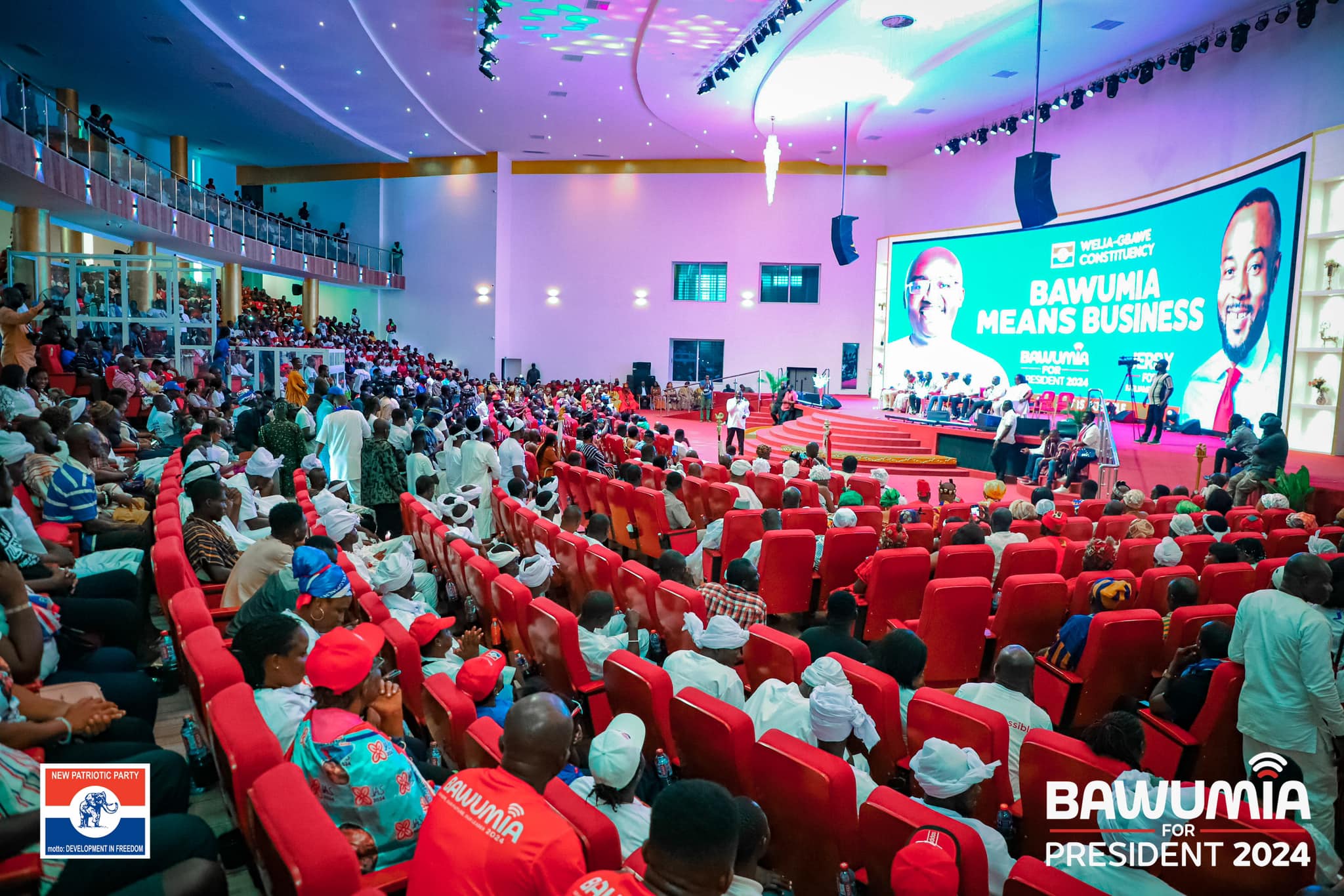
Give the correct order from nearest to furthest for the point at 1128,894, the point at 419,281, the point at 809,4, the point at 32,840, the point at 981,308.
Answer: the point at 32,840, the point at 1128,894, the point at 809,4, the point at 981,308, the point at 419,281

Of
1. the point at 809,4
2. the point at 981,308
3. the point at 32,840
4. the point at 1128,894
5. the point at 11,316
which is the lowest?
the point at 1128,894

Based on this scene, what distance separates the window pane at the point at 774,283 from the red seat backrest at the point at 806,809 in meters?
22.0

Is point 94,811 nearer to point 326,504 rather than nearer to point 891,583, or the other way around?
point 326,504

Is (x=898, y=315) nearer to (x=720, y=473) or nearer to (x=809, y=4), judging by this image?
(x=809, y=4)

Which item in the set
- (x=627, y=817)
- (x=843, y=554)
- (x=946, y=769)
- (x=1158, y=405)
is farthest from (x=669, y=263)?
(x=627, y=817)

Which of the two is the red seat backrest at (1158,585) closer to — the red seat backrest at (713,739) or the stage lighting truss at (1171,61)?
the red seat backrest at (713,739)

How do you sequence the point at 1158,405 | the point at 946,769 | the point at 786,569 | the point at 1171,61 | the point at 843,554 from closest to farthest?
1. the point at 946,769
2. the point at 786,569
3. the point at 843,554
4. the point at 1158,405
5. the point at 1171,61

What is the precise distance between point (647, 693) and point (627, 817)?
66 cm

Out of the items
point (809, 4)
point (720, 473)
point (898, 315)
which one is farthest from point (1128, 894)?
point (898, 315)

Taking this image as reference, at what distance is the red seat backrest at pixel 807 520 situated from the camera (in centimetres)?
634

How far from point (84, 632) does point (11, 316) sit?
283 inches

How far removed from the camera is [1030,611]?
15.0 feet

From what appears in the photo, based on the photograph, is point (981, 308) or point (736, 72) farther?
point (981, 308)

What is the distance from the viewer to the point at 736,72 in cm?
1488
